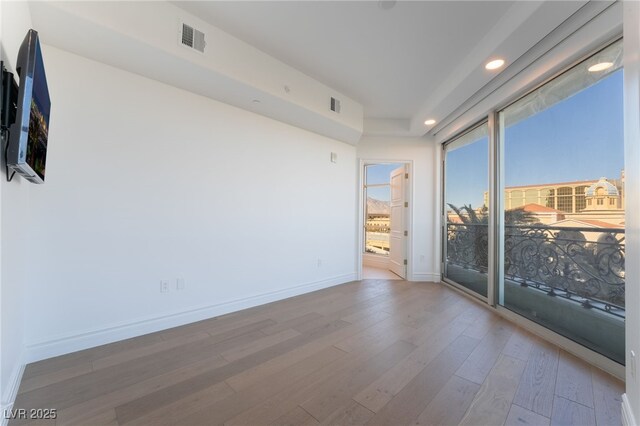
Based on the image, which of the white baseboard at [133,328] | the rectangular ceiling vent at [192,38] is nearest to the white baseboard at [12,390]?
the white baseboard at [133,328]

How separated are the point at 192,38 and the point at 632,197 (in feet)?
10.5

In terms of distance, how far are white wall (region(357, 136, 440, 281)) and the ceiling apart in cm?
145

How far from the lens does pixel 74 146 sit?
2.15 m


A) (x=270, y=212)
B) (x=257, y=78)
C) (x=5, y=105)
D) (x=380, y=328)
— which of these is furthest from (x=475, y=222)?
(x=5, y=105)

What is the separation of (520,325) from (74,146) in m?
4.56

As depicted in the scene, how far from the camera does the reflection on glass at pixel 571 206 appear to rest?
2.00 metres

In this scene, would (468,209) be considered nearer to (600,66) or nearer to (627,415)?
(600,66)

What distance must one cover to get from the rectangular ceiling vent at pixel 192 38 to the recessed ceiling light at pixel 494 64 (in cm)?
269

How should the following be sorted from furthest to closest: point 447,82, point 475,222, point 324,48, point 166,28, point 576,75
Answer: point 475,222, point 447,82, point 324,48, point 576,75, point 166,28

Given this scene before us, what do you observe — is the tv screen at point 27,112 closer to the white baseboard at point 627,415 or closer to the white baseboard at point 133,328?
the white baseboard at point 133,328

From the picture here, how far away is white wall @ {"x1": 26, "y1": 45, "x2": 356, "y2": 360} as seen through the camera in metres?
2.09

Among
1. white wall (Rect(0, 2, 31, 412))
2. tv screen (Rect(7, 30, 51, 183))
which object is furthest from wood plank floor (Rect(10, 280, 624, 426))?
tv screen (Rect(7, 30, 51, 183))

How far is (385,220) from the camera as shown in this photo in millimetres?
6227

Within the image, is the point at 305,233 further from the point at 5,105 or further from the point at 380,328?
the point at 5,105
